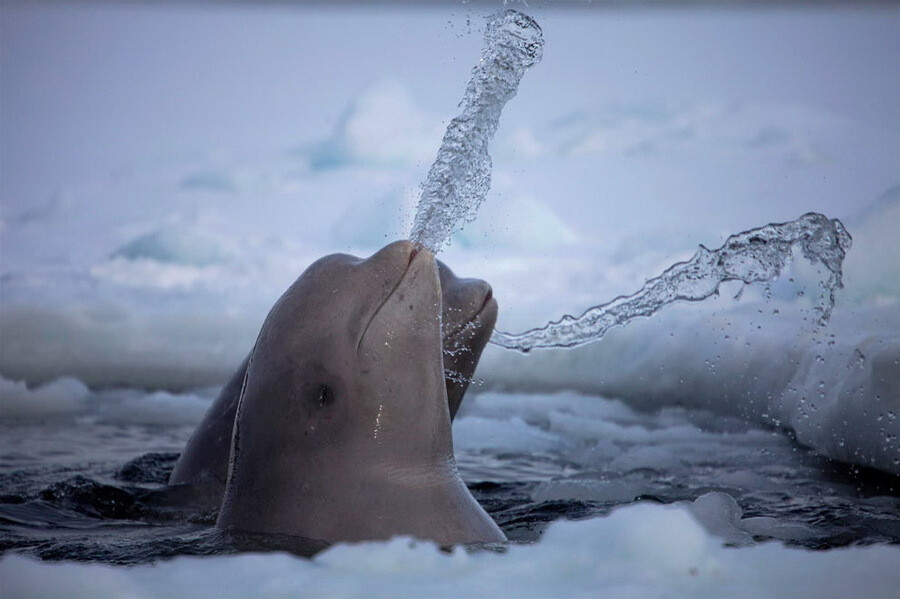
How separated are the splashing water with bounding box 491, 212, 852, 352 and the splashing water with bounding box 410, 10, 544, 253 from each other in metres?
1.44

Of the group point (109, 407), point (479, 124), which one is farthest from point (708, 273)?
point (109, 407)

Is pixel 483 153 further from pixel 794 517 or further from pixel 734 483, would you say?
pixel 734 483

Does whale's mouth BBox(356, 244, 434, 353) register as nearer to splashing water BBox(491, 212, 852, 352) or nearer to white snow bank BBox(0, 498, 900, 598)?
white snow bank BBox(0, 498, 900, 598)

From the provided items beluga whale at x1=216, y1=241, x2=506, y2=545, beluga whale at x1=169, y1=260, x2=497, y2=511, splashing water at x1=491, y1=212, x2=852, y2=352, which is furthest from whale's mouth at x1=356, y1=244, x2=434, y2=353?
splashing water at x1=491, y1=212, x2=852, y2=352

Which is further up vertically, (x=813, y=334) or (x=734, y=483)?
(x=813, y=334)

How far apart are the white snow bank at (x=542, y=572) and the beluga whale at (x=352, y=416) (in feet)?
2.22

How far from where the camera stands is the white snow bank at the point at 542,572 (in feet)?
10.0

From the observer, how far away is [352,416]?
13.5ft

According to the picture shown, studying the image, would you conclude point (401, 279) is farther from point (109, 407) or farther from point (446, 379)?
point (109, 407)

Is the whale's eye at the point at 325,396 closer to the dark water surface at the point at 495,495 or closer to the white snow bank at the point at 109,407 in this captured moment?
the dark water surface at the point at 495,495

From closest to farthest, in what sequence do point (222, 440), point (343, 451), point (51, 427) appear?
point (343, 451) → point (222, 440) → point (51, 427)

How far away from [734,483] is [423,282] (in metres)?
5.08

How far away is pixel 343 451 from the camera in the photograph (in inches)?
162

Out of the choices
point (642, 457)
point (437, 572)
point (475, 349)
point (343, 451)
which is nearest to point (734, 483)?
point (642, 457)
